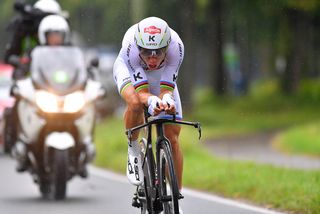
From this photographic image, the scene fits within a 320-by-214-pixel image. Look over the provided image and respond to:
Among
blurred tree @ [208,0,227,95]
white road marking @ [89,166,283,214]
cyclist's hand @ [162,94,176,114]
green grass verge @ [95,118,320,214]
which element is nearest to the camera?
cyclist's hand @ [162,94,176,114]

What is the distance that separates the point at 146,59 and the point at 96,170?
9.41 m

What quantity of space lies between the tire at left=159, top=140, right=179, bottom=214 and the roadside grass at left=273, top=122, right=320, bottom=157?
1206 centimetres

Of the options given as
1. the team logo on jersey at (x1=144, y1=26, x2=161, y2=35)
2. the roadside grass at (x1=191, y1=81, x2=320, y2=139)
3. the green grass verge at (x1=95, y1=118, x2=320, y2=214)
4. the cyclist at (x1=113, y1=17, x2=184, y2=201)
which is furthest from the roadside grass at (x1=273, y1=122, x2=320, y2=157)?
the team logo on jersey at (x1=144, y1=26, x2=161, y2=35)

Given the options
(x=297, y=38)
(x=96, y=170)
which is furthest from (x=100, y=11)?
(x=96, y=170)

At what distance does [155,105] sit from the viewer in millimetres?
8469

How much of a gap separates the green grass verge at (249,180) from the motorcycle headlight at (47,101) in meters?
2.11

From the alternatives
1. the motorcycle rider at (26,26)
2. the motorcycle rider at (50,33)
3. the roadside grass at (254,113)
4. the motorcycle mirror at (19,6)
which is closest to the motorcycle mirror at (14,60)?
the motorcycle rider at (26,26)

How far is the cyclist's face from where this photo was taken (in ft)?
28.9

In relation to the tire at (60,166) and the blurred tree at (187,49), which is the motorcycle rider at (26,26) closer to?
the tire at (60,166)

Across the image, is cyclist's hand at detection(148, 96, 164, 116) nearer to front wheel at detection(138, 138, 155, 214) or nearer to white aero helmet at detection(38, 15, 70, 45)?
front wheel at detection(138, 138, 155, 214)

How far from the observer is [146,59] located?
29.0ft

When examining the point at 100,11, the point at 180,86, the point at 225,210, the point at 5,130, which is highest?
the point at 100,11

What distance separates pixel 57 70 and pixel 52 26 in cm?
50

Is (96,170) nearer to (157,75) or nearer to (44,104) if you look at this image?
(44,104)
